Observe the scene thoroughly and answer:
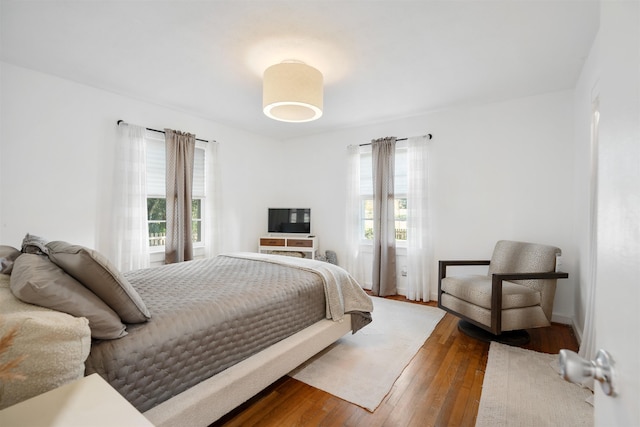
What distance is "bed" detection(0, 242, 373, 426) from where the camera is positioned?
1.35 m

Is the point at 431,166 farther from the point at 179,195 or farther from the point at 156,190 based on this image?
the point at 156,190

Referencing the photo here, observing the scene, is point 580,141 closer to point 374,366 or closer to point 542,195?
point 542,195

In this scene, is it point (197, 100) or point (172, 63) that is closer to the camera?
point (172, 63)

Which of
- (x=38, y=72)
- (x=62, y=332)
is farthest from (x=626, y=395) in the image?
(x=38, y=72)

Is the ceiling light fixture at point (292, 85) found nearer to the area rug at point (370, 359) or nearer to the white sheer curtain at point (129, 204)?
the white sheer curtain at point (129, 204)

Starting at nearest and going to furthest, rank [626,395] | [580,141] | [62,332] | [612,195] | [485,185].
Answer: [626,395]
[612,195]
[62,332]
[580,141]
[485,185]

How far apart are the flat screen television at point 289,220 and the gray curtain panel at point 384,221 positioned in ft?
4.15

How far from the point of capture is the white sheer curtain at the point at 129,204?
334 centimetres

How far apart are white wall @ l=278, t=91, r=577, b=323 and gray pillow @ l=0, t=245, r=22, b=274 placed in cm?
402

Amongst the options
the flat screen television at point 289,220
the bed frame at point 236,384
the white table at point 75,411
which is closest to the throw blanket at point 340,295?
the bed frame at point 236,384

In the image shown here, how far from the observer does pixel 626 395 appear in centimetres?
48

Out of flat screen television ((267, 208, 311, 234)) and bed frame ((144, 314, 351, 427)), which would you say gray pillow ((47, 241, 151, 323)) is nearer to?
bed frame ((144, 314, 351, 427))

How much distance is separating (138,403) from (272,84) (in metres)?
2.25

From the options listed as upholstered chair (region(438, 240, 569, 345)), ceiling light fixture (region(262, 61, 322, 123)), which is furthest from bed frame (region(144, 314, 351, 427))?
ceiling light fixture (region(262, 61, 322, 123))
